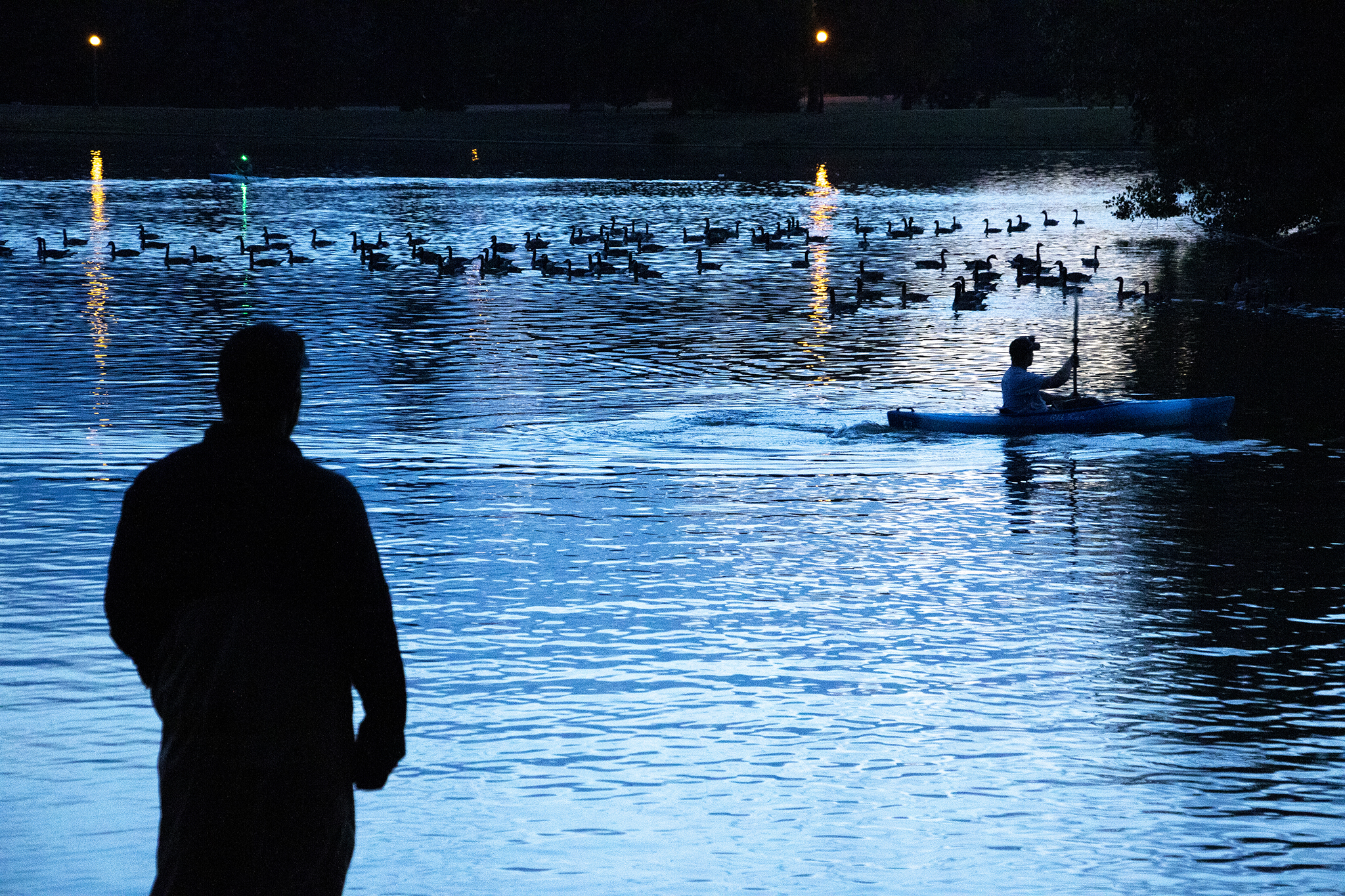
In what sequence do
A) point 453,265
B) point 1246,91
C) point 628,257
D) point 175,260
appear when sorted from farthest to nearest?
point 628,257 → point 175,260 → point 453,265 → point 1246,91

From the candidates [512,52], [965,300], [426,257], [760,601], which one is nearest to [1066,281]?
[965,300]

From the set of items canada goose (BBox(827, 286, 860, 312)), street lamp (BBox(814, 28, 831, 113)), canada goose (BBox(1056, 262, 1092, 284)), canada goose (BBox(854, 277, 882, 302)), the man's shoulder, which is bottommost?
canada goose (BBox(827, 286, 860, 312))

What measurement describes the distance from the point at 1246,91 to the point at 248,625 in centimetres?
4115

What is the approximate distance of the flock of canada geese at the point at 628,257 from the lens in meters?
40.1

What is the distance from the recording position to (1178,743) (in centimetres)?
1100

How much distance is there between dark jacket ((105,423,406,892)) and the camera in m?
5.37

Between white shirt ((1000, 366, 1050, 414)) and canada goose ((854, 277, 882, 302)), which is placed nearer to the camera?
white shirt ((1000, 366, 1050, 414))

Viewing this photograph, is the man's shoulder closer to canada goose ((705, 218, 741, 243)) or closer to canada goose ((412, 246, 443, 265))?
canada goose ((412, 246, 443, 265))

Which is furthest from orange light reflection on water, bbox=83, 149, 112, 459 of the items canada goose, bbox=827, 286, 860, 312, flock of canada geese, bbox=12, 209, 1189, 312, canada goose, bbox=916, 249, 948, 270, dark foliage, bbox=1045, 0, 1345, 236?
dark foliage, bbox=1045, 0, 1345, 236

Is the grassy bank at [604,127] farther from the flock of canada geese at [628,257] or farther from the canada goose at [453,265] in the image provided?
the canada goose at [453,265]

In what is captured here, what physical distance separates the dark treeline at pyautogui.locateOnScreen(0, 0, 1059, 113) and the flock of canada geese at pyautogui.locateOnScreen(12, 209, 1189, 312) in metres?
56.4

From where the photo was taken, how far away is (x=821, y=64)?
108 metres

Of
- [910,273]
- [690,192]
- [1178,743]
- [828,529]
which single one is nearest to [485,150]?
[690,192]

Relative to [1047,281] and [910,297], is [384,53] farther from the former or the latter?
[910,297]
